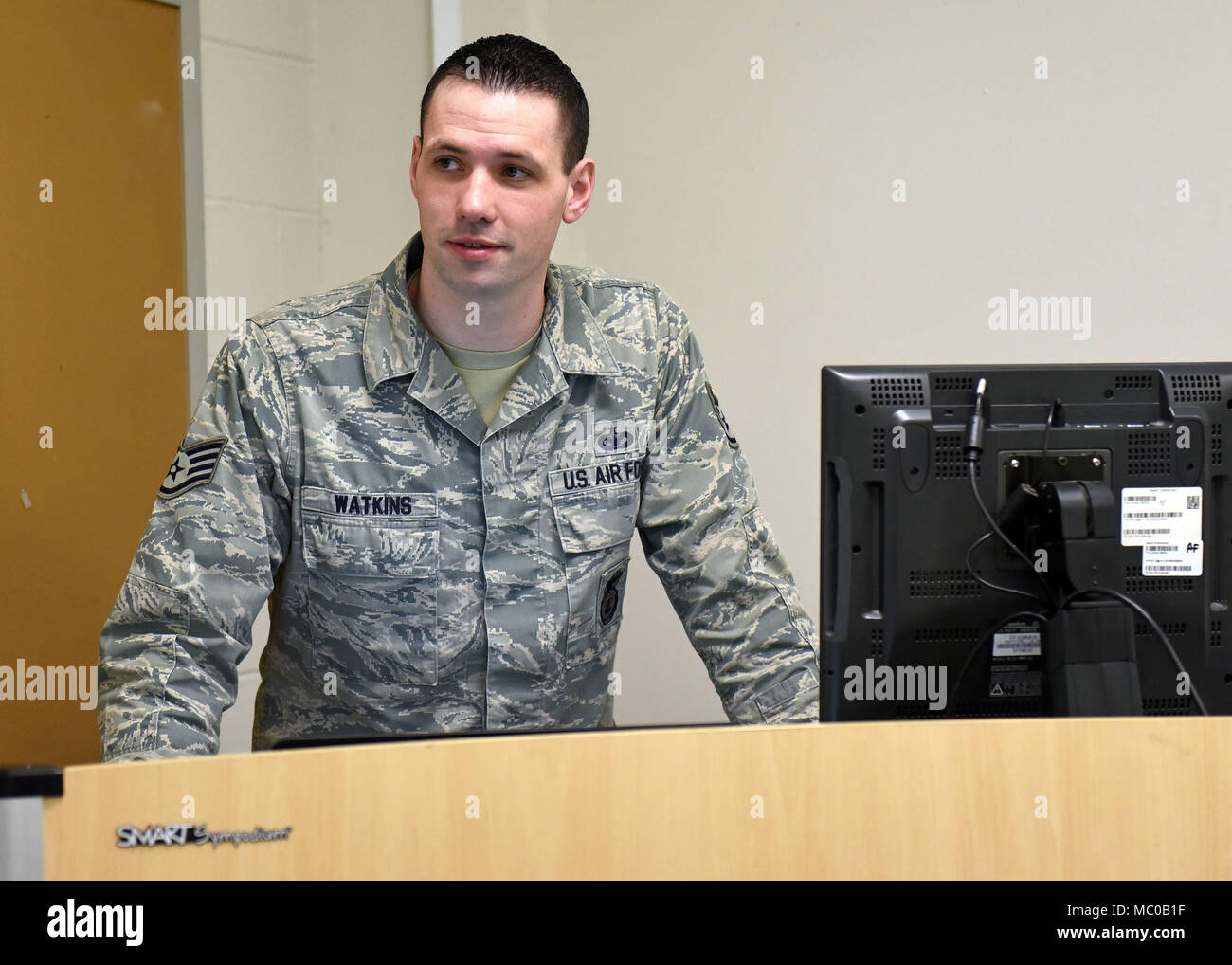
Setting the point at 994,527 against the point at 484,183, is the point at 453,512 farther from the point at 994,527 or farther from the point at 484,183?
the point at 994,527

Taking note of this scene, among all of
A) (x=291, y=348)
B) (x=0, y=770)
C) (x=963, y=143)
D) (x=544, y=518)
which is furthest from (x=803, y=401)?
(x=0, y=770)

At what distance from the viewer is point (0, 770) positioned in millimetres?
816

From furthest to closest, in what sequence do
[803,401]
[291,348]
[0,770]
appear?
[803,401], [291,348], [0,770]

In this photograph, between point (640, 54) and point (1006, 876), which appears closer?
point (1006, 876)

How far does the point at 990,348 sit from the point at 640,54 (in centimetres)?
95

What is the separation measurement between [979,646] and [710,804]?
12.5 inches

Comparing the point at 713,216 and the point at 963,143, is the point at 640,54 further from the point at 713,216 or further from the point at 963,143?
the point at 963,143

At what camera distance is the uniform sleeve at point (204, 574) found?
124cm

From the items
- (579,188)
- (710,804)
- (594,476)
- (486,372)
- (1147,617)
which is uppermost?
(579,188)

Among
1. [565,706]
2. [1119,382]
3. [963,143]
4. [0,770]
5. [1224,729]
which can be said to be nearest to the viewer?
[0,770]

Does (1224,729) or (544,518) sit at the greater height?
(544,518)

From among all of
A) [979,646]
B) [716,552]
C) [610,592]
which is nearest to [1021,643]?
[979,646]

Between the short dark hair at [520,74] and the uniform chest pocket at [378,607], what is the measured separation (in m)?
0.54

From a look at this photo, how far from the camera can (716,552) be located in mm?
1619
